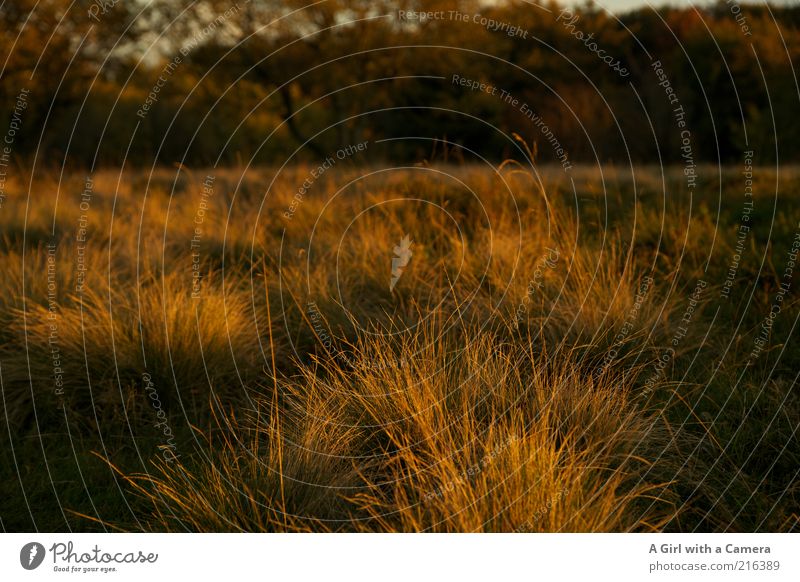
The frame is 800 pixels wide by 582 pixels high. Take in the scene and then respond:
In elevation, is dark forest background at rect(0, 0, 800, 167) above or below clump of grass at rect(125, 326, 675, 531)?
above

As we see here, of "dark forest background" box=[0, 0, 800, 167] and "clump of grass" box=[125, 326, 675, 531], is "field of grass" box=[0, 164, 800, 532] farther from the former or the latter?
"dark forest background" box=[0, 0, 800, 167]

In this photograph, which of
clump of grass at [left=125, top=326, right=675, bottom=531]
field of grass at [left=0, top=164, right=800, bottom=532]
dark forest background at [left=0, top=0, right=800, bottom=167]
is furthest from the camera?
dark forest background at [left=0, top=0, right=800, bottom=167]

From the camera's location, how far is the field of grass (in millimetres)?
2812

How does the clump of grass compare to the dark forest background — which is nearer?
the clump of grass

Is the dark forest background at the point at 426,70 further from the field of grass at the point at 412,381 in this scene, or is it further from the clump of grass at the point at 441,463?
the clump of grass at the point at 441,463

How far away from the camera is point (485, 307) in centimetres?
434

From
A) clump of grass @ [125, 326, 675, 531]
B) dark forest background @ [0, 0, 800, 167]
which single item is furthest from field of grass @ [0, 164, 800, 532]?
dark forest background @ [0, 0, 800, 167]

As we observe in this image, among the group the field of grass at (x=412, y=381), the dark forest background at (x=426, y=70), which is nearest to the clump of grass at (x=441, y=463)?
the field of grass at (x=412, y=381)

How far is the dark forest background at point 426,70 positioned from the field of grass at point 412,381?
11465mm

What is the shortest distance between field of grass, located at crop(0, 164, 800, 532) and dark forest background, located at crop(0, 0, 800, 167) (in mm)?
11465

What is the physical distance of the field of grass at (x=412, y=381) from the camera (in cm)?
281

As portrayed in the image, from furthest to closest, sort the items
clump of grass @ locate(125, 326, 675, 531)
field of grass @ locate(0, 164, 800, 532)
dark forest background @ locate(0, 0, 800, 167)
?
dark forest background @ locate(0, 0, 800, 167) < field of grass @ locate(0, 164, 800, 532) < clump of grass @ locate(125, 326, 675, 531)

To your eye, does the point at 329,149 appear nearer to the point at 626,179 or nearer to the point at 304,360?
the point at 626,179

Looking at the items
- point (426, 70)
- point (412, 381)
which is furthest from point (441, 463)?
point (426, 70)
